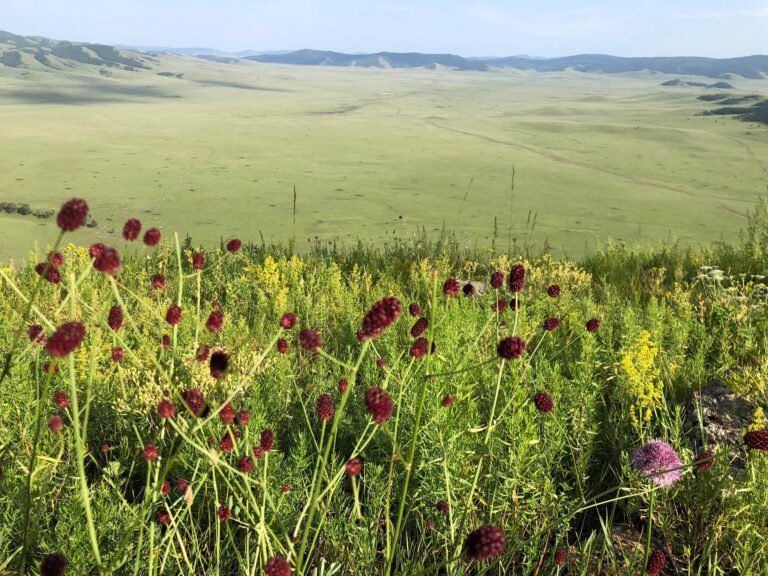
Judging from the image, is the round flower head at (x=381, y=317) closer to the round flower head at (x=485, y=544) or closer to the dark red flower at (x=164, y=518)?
the round flower head at (x=485, y=544)

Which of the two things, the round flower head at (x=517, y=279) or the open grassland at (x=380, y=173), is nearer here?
the round flower head at (x=517, y=279)

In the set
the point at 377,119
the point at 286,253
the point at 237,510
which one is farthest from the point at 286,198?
the point at 377,119

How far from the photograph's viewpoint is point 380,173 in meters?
13.2

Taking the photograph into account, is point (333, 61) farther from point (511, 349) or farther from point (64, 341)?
point (64, 341)

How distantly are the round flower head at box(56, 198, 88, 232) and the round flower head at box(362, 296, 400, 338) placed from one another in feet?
1.34

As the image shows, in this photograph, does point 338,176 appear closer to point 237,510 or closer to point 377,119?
point 237,510

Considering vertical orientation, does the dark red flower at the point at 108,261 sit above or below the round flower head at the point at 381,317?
above

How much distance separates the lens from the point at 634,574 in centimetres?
153

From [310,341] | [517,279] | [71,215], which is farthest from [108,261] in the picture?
[517,279]

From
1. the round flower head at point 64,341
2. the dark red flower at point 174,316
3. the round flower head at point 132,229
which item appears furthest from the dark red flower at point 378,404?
the round flower head at point 132,229

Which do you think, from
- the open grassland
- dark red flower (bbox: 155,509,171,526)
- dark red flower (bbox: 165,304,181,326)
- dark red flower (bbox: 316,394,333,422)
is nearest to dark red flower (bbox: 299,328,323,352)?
dark red flower (bbox: 316,394,333,422)

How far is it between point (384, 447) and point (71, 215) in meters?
1.41

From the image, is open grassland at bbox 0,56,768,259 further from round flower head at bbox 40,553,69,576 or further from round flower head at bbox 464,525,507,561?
round flower head at bbox 40,553,69,576

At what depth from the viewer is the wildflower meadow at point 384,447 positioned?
1.13 m
